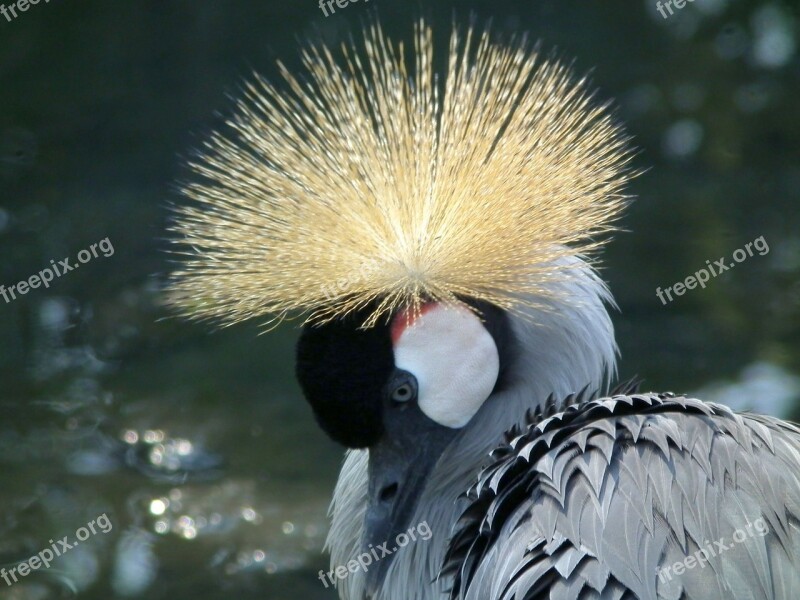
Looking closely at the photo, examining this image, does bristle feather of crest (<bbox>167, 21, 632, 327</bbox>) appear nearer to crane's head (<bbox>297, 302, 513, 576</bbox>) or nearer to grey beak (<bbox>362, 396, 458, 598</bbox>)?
crane's head (<bbox>297, 302, 513, 576</bbox>)

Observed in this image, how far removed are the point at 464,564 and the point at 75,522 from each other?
1.54 m

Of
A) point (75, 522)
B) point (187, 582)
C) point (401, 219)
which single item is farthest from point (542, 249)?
point (75, 522)

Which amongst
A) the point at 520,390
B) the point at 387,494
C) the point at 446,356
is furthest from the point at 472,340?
the point at 387,494

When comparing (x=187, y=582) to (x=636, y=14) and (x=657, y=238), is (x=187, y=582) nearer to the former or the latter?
(x=657, y=238)

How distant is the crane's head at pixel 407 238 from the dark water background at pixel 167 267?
1.29 ft

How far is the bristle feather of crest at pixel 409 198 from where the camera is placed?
1.55 meters

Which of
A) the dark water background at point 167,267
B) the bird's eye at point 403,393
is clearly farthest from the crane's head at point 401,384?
the dark water background at point 167,267

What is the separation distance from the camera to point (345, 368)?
1509mm

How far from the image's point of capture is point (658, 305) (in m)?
3.52

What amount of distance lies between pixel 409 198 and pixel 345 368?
27cm

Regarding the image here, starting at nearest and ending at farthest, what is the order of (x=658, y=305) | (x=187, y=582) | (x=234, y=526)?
(x=187, y=582) → (x=234, y=526) → (x=658, y=305)

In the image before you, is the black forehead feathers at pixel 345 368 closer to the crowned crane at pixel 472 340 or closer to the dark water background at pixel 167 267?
the crowned crane at pixel 472 340

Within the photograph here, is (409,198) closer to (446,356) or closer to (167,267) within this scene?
(446,356)

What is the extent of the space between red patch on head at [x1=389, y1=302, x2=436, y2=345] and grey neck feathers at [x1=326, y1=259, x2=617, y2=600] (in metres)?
0.16
